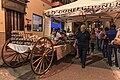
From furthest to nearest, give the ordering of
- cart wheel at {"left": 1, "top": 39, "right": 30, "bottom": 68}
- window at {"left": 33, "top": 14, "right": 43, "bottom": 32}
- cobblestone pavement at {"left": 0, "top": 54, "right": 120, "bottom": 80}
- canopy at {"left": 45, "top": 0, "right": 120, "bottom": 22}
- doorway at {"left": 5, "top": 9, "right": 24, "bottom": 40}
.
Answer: window at {"left": 33, "top": 14, "right": 43, "bottom": 32} → doorway at {"left": 5, "top": 9, "right": 24, "bottom": 40} → cart wheel at {"left": 1, "top": 39, "right": 30, "bottom": 68} → canopy at {"left": 45, "top": 0, "right": 120, "bottom": 22} → cobblestone pavement at {"left": 0, "top": 54, "right": 120, "bottom": 80}

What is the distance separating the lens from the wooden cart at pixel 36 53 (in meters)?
5.11

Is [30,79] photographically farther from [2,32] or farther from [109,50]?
[2,32]

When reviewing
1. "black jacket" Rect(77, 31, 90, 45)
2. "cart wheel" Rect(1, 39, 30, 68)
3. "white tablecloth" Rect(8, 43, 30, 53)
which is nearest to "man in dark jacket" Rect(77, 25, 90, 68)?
"black jacket" Rect(77, 31, 90, 45)

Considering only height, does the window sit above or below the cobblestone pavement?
above

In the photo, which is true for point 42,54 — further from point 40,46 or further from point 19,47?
point 19,47

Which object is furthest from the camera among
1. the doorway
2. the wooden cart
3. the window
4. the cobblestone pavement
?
the window

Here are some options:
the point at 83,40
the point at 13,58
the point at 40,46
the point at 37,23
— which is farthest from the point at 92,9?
the point at 37,23

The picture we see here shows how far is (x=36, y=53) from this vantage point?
205 inches

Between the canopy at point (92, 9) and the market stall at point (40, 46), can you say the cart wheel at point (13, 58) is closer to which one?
the market stall at point (40, 46)

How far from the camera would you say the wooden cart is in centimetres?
511

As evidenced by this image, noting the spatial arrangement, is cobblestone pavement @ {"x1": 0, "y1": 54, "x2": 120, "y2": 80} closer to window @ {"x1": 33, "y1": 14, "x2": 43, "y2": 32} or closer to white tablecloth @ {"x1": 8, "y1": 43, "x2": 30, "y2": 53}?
white tablecloth @ {"x1": 8, "y1": 43, "x2": 30, "y2": 53}

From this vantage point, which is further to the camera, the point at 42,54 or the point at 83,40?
the point at 83,40

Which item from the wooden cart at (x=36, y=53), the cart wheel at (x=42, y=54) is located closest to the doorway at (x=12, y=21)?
the wooden cart at (x=36, y=53)

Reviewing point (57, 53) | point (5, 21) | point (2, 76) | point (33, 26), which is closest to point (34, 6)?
point (33, 26)
